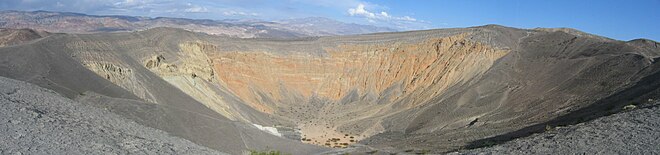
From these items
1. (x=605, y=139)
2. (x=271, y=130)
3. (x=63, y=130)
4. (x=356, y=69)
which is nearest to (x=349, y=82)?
(x=356, y=69)

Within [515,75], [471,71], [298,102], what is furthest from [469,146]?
[298,102]

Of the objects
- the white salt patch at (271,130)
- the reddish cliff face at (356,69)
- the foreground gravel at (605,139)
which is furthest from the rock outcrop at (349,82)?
the foreground gravel at (605,139)

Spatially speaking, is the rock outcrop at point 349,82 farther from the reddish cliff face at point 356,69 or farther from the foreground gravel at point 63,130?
the foreground gravel at point 63,130

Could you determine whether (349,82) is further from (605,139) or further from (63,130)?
(63,130)

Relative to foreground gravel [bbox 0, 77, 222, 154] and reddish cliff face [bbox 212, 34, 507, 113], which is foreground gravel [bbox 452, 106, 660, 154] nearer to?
foreground gravel [bbox 0, 77, 222, 154]

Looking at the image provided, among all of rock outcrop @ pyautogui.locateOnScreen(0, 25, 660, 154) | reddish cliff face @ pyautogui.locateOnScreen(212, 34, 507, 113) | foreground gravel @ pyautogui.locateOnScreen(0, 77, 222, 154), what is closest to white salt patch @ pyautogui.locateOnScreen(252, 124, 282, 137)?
rock outcrop @ pyautogui.locateOnScreen(0, 25, 660, 154)

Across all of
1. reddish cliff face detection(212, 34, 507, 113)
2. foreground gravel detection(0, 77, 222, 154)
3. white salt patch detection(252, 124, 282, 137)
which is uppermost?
foreground gravel detection(0, 77, 222, 154)

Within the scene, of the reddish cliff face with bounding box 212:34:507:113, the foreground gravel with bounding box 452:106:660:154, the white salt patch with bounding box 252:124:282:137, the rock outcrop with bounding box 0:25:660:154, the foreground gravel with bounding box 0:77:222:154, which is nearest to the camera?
the foreground gravel with bounding box 0:77:222:154
